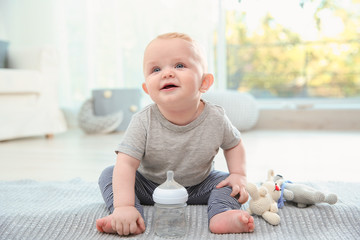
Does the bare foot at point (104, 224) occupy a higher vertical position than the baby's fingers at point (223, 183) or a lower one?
lower

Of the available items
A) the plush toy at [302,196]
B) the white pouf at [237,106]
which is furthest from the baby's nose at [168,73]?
the white pouf at [237,106]

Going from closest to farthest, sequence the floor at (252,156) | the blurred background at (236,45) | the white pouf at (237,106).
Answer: the floor at (252,156), the white pouf at (237,106), the blurred background at (236,45)

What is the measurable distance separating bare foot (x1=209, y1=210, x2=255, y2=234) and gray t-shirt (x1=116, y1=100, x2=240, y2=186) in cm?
17

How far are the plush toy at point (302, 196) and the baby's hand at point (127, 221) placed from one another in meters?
0.32

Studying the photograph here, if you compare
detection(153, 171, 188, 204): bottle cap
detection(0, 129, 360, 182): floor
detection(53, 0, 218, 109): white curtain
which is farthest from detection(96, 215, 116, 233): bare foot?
detection(53, 0, 218, 109): white curtain

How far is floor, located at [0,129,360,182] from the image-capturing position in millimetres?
1429

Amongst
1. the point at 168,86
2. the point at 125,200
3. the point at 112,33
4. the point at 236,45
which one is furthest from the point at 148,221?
the point at 236,45

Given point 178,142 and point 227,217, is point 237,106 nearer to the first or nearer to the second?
point 178,142

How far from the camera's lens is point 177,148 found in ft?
3.00

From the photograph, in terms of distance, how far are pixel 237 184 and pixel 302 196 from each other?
147mm

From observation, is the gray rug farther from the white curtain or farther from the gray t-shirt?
the white curtain

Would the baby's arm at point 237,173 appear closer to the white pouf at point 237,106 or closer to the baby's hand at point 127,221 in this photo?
the baby's hand at point 127,221

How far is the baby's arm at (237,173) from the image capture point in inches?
35.1

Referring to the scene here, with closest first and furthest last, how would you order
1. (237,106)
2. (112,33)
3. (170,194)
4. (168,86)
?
(170,194)
(168,86)
(237,106)
(112,33)
